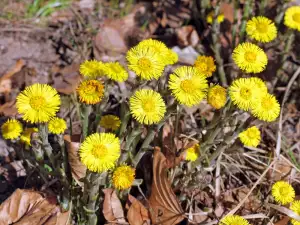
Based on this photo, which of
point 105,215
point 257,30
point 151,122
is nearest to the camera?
point 151,122

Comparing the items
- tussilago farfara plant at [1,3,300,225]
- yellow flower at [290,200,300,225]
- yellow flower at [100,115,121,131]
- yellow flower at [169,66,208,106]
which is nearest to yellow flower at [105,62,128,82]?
tussilago farfara plant at [1,3,300,225]

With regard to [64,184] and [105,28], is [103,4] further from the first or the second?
[64,184]

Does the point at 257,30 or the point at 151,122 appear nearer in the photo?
the point at 151,122

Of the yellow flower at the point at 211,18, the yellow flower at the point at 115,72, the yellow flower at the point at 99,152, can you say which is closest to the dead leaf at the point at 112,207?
the yellow flower at the point at 99,152

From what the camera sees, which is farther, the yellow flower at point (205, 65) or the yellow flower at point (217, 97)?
the yellow flower at point (205, 65)

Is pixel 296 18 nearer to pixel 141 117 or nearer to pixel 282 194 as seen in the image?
pixel 282 194

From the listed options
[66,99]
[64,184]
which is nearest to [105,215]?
[64,184]

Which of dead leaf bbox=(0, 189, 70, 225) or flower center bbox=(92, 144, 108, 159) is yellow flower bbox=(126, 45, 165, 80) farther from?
dead leaf bbox=(0, 189, 70, 225)

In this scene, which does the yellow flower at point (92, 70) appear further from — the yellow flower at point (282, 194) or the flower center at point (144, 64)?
the yellow flower at point (282, 194)
